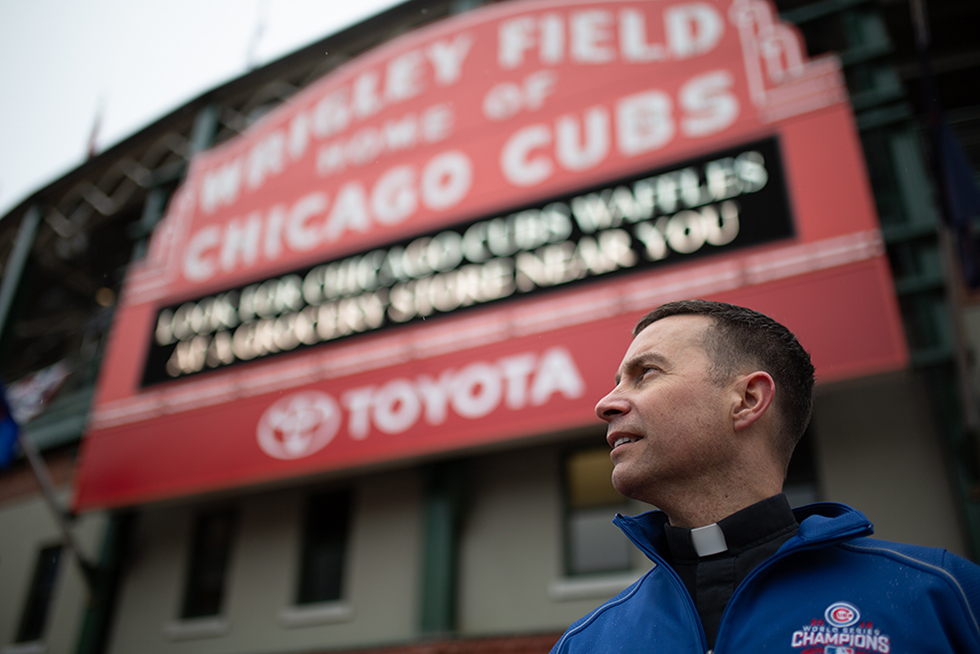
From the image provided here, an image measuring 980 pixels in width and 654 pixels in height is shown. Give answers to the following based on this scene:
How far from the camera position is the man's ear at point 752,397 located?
5.70 feet

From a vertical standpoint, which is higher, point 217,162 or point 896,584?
point 217,162

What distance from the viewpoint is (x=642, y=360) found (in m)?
1.81

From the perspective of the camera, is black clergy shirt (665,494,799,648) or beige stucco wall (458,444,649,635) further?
beige stucco wall (458,444,649,635)

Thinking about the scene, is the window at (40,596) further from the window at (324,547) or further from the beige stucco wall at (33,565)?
the window at (324,547)

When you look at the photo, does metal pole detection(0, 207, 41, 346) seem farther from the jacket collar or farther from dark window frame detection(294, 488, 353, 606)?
the jacket collar

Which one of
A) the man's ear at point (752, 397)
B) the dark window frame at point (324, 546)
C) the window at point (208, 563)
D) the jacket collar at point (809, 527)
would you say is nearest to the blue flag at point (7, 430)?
the window at point (208, 563)

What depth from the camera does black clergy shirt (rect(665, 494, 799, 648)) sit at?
159cm

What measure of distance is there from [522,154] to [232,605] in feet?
21.5

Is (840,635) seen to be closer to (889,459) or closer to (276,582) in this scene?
(889,459)

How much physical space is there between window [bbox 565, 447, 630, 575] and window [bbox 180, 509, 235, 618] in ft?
15.9

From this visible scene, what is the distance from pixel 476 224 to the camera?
902 centimetres

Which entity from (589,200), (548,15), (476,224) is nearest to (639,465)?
(589,200)

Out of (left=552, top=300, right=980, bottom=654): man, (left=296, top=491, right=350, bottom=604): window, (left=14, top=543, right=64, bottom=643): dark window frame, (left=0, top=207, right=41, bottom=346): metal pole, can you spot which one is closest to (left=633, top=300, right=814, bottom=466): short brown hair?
(left=552, top=300, right=980, bottom=654): man

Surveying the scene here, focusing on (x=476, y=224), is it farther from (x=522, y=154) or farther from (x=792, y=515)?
(x=792, y=515)
